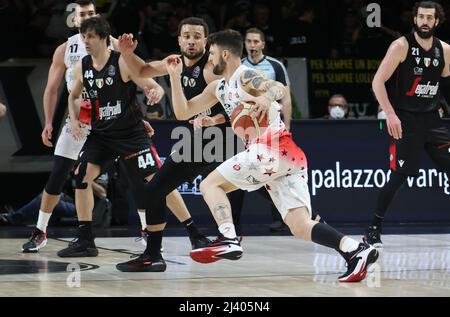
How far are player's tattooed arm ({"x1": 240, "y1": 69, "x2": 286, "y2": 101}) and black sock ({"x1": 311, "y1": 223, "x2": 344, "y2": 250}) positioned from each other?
2.94 ft

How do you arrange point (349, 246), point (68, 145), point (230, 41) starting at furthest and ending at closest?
point (68, 145), point (230, 41), point (349, 246)

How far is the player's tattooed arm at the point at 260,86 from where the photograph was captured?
20.7 feet

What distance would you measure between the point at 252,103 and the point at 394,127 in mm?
2441

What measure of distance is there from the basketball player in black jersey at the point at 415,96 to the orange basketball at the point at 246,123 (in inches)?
92.9

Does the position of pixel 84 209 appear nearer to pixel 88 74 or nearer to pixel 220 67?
pixel 88 74

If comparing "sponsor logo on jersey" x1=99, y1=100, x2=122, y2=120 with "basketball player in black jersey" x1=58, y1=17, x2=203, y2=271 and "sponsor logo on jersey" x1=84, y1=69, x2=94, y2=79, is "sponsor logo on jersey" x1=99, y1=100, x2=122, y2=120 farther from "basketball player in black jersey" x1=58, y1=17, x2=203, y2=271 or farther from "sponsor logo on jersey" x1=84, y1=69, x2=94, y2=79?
"sponsor logo on jersey" x1=84, y1=69, x2=94, y2=79

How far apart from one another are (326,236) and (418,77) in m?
2.89

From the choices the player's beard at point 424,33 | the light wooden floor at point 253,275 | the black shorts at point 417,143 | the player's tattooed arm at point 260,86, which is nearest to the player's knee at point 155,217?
the light wooden floor at point 253,275

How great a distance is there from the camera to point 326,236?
6.36 meters

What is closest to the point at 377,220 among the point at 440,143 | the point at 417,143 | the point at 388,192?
the point at 388,192

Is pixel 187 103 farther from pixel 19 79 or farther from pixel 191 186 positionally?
pixel 19 79

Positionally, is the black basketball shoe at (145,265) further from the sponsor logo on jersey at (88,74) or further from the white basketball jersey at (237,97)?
the sponsor logo on jersey at (88,74)

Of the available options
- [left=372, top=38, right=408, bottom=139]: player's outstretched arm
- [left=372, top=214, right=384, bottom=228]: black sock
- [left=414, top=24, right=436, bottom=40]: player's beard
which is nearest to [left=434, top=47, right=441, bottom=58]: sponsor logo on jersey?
[left=414, top=24, right=436, bottom=40]: player's beard
